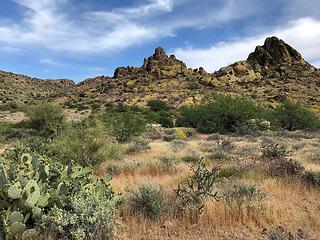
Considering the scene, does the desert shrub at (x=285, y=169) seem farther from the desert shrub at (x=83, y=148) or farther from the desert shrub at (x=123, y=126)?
the desert shrub at (x=123, y=126)

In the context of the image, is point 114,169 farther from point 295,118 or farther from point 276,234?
point 295,118

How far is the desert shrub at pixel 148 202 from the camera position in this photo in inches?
249

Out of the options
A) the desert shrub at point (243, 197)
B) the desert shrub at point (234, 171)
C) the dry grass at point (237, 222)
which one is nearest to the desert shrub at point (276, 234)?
the dry grass at point (237, 222)

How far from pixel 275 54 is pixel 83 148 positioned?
83.0 meters

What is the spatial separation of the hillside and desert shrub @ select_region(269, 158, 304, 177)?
44.9 meters

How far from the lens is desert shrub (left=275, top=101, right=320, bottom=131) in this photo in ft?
112

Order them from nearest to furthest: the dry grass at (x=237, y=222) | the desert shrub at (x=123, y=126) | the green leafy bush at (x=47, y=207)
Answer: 1. the green leafy bush at (x=47, y=207)
2. the dry grass at (x=237, y=222)
3. the desert shrub at (x=123, y=126)

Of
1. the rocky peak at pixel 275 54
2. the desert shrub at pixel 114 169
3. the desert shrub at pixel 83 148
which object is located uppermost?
the rocky peak at pixel 275 54

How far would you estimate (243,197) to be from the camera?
6918mm

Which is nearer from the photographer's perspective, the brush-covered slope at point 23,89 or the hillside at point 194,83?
the hillside at point 194,83

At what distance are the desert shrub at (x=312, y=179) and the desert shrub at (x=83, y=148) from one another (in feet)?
19.0

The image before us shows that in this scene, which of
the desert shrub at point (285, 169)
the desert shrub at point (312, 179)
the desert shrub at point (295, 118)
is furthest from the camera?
the desert shrub at point (295, 118)

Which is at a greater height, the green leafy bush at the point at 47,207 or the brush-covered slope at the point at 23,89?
the brush-covered slope at the point at 23,89

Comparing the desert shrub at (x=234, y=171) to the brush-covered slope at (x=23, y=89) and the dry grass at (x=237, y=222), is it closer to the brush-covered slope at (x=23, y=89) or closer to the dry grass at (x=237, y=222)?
the dry grass at (x=237, y=222)
